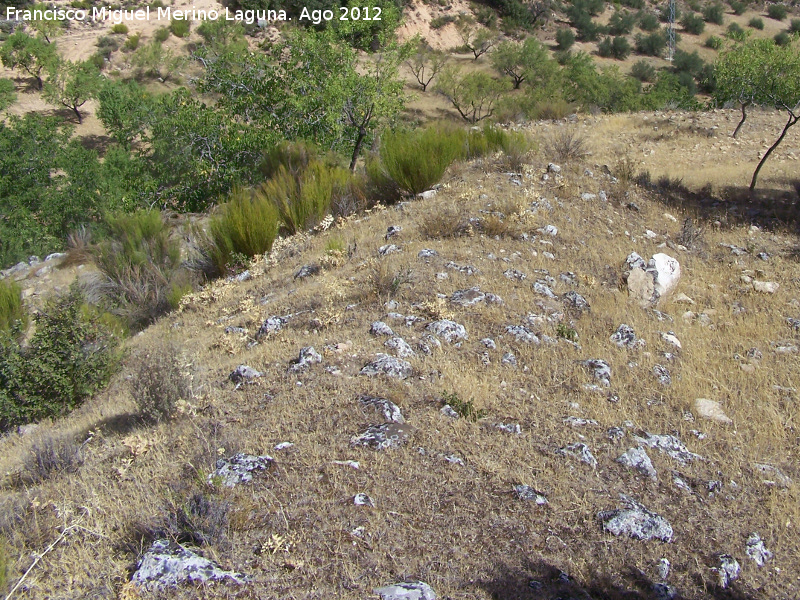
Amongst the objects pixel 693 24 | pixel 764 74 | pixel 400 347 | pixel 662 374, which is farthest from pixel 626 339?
pixel 693 24

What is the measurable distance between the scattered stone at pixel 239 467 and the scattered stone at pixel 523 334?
228 centimetres

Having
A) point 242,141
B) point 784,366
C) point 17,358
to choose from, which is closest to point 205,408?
point 17,358

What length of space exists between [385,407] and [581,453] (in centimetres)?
121

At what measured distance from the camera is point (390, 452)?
3.41 m

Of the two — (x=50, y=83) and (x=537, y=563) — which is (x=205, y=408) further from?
(x=50, y=83)

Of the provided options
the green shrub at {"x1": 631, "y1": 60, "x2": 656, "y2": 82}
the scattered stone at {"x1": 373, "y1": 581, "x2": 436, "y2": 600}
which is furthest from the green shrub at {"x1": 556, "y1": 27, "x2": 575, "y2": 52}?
the scattered stone at {"x1": 373, "y1": 581, "x2": 436, "y2": 600}

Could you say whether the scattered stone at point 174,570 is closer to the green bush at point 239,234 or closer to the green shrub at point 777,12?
the green bush at point 239,234

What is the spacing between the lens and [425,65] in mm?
33812

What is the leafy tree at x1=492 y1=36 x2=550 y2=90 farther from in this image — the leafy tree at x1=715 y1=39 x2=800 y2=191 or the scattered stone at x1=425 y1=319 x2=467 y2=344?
the scattered stone at x1=425 y1=319 x2=467 y2=344

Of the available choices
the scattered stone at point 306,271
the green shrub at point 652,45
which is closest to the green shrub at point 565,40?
the green shrub at point 652,45

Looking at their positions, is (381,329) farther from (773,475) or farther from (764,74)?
(764,74)

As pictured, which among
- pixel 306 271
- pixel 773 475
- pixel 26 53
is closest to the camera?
pixel 773 475

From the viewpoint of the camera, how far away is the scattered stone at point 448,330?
15.6 feet

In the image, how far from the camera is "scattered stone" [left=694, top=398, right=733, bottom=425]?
4.00 meters
